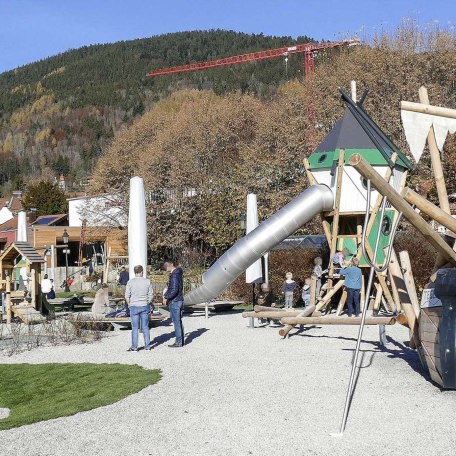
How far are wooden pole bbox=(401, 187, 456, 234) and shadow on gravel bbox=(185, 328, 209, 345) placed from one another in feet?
22.7

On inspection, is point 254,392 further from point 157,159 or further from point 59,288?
point 157,159

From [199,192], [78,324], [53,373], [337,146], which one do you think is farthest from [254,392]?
[199,192]

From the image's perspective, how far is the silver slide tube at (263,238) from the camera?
652 inches

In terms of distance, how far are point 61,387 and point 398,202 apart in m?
5.58

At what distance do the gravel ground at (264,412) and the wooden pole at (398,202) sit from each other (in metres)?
1.69

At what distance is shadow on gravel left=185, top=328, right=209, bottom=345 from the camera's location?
1462cm

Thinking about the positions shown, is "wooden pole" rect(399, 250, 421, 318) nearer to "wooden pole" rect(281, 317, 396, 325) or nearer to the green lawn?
"wooden pole" rect(281, 317, 396, 325)

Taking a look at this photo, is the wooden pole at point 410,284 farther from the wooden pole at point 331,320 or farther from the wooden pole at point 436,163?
the wooden pole at point 331,320

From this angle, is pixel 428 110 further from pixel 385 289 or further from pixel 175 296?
pixel 385 289

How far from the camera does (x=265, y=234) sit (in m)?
16.5

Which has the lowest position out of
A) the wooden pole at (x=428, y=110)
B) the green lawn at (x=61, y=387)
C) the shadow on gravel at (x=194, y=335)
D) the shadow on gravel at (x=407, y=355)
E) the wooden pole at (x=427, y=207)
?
the green lawn at (x=61, y=387)

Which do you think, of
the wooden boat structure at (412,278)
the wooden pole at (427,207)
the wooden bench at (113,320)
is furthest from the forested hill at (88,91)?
the wooden pole at (427,207)

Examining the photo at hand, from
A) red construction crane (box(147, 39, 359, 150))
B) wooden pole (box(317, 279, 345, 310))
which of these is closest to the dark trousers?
wooden pole (box(317, 279, 345, 310))

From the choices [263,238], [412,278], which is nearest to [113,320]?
[263,238]
